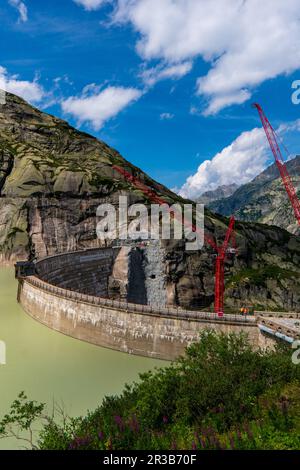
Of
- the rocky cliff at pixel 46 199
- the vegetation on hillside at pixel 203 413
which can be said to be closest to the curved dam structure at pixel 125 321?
the vegetation on hillside at pixel 203 413

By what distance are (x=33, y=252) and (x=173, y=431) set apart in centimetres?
8898

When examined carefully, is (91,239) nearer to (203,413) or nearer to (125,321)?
(125,321)

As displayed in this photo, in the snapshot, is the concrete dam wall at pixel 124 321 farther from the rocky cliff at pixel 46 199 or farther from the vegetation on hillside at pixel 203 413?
the rocky cliff at pixel 46 199

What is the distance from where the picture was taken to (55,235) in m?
104

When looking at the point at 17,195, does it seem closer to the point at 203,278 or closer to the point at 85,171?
the point at 85,171

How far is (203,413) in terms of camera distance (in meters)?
20.8

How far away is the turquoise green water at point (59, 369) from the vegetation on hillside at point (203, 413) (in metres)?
5.40

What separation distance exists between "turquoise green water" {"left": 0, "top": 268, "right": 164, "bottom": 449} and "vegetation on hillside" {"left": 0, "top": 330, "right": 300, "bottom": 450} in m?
5.40

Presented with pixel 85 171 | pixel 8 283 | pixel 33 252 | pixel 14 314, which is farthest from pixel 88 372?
pixel 85 171

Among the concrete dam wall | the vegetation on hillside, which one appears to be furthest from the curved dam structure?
the vegetation on hillside

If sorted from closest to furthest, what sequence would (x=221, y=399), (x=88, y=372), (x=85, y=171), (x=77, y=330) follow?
(x=221, y=399) < (x=88, y=372) < (x=77, y=330) < (x=85, y=171)

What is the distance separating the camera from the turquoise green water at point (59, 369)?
102 ft

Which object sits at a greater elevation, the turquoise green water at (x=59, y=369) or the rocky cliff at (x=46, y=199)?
the rocky cliff at (x=46, y=199)

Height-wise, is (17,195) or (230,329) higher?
(17,195)
